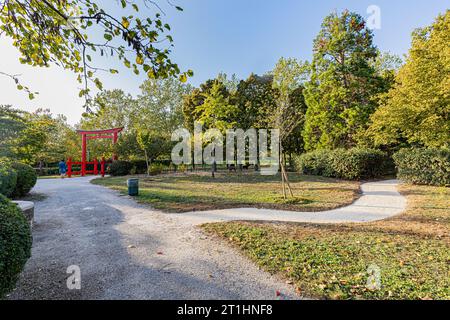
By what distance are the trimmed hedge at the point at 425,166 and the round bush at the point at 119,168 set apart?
1864 cm

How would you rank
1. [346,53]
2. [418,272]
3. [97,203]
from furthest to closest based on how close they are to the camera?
[346,53] < [97,203] < [418,272]

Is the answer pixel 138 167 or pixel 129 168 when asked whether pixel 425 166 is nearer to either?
pixel 138 167

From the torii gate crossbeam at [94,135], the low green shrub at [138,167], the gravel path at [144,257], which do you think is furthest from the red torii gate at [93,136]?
the gravel path at [144,257]

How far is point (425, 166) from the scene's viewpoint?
10.4 m

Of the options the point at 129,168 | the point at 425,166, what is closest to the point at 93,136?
the point at 129,168

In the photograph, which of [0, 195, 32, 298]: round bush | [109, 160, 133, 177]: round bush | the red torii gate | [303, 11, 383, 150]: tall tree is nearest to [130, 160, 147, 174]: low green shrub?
[109, 160, 133, 177]: round bush

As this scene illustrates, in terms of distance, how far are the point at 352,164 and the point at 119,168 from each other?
16955 millimetres

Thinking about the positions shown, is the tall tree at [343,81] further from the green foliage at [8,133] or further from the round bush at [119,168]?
the green foliage at [8,133]

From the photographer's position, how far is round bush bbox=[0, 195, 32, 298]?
6.72ft

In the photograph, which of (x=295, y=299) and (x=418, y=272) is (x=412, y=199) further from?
(x=295, y=299)

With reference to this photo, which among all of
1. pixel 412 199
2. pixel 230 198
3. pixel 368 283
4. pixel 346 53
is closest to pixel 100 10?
pixel 368 283

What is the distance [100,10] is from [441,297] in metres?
4.66

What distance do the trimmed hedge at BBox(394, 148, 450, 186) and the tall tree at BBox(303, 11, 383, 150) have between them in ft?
13.5

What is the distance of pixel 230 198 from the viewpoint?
8.25 metres
